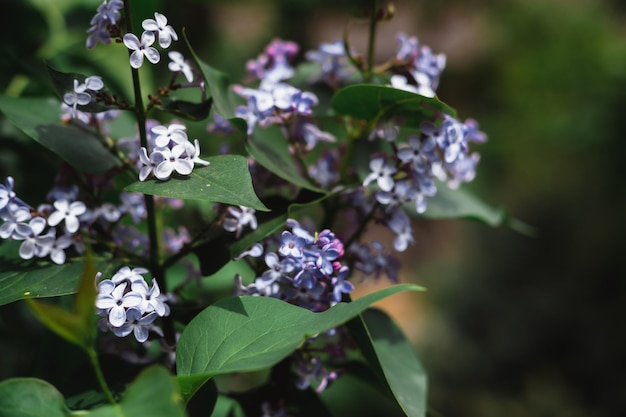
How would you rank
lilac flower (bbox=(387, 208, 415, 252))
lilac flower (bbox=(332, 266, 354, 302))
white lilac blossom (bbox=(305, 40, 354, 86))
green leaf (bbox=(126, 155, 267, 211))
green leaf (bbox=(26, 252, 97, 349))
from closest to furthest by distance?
green leaf (bbox=(26, 252, 97, 349)) → green leaf (bbox=(126, 155, 267, 211)) → lilac flower (bbox=(332, 266, 354, 302)) → lilac flower (bbox=(387, 208, 415, 252)) → white lilac blossom (bbox=(305, 40, 354, 86))

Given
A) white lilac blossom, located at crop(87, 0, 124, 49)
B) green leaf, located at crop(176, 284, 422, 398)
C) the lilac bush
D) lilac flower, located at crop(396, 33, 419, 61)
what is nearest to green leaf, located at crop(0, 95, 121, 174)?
the lilac bush

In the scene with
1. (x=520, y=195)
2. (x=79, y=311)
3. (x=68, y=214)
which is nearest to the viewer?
(x=79, y=311)

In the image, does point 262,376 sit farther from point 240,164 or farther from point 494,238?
point 240,164

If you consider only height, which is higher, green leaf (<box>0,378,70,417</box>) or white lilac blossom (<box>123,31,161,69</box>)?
white lilac blossom (<box>123,31,161,69</box>)

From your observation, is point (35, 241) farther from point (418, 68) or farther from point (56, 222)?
point (418, 68)

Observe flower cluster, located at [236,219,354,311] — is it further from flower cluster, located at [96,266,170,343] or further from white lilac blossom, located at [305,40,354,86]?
white lilac blossom, located at [305,40,354,86]

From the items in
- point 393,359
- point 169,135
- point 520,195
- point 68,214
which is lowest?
point 520,195

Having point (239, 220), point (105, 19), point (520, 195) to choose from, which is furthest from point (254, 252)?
point (520, 195)

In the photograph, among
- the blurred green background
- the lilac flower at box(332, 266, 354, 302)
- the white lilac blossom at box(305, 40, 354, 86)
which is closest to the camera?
the lilac flower at box(332, 266, 354, 302)
